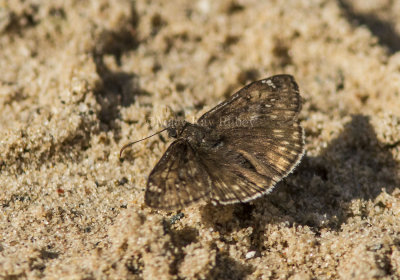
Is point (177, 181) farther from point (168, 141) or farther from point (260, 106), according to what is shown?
point (260, 106)

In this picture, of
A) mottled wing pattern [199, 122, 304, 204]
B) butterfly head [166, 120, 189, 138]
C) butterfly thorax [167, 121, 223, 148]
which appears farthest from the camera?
butterfly head [166, 120, 189, 138]

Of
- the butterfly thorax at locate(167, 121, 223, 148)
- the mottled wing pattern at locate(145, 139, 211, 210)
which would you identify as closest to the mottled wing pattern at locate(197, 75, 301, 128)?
the butterfly thorax at locate(167, 121, 223, 148)

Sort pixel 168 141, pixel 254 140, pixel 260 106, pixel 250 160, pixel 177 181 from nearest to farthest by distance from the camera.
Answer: pixel 177 181 → pixel 250 160 → pixel 254 140 → pixel 260 106 → pixel 168 141

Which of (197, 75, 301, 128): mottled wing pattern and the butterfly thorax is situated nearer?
the butterfly thorax

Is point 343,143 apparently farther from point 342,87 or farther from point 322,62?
point 322,62

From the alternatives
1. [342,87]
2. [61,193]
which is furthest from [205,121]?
[342,87]

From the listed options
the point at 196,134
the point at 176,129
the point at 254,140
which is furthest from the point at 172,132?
the point at 254,140

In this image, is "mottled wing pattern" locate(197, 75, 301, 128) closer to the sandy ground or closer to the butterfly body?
the butterfly body

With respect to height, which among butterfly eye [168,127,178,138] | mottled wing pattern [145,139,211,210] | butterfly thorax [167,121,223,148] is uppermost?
butterfly eye [168,127,178,138]
